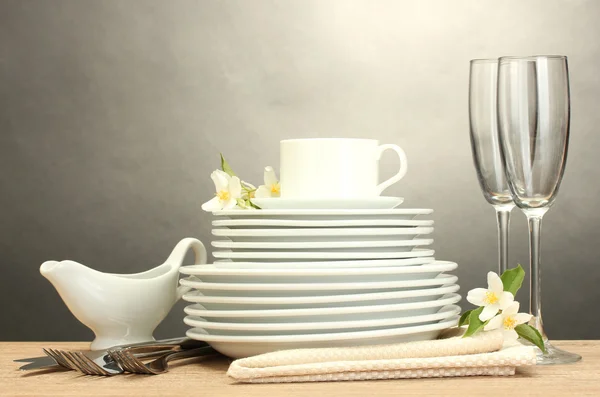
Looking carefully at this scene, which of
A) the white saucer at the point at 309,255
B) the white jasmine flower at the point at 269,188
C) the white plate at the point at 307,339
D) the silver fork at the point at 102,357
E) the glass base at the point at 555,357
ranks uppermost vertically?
the white jasmine flower at the point at 269,188

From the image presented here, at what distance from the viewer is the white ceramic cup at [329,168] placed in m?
0.80

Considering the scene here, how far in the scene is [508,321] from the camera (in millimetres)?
760

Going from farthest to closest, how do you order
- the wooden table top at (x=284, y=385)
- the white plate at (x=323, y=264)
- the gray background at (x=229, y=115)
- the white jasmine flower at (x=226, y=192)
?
the gray background at (x=229, y=115)
the white jasmine flower at (x=226, y=192)
the white plate at (x=323, y=264)
the wooden table top at (x=284, y=385)

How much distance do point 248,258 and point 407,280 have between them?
0.49 feet

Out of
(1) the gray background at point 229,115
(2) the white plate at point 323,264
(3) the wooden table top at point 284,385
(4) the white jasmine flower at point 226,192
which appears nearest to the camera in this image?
(3) the wooden table top at point 284,385

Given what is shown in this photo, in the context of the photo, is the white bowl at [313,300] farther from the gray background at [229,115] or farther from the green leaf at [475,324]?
the gray background at [229,115]

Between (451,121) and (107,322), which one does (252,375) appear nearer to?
(107,322)

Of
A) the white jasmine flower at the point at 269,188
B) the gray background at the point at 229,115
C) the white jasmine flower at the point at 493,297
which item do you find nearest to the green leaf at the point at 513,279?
the white jasmine flower at the point at 493,297

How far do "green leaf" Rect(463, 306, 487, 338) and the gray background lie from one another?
986 mm

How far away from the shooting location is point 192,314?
771 millimetres

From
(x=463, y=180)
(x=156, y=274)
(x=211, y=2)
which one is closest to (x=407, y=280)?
(x=156, y=274)

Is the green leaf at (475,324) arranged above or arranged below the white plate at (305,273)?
below

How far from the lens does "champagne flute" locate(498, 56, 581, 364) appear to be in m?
0.77

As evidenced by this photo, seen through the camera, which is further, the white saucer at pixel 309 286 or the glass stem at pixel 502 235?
the glass stem at pixel 502 235
